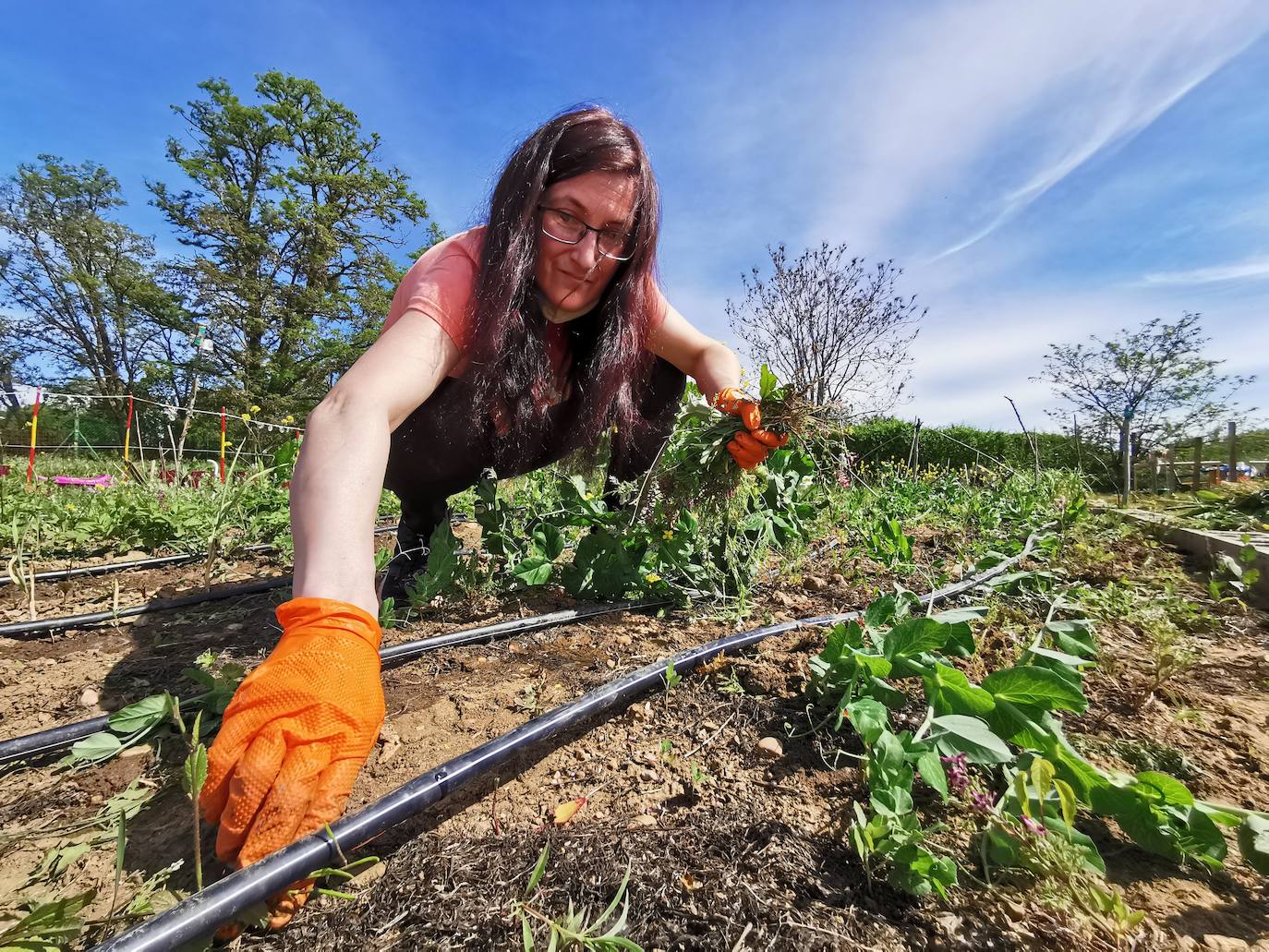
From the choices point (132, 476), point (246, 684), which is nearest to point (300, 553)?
point (246, 684)

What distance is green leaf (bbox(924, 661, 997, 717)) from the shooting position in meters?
0.98

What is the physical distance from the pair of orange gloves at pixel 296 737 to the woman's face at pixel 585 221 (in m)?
1.25

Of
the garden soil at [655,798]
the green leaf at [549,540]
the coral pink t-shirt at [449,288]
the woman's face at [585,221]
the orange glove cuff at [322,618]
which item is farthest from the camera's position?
the green leaf at [549,540]

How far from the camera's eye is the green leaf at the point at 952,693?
3.23ft

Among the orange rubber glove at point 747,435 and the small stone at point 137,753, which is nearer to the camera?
the small stone at point 137,753

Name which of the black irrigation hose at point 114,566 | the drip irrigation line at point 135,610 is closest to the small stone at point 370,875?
the drip irrigation line at point 135,610

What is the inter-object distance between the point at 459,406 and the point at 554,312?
485 millimetres

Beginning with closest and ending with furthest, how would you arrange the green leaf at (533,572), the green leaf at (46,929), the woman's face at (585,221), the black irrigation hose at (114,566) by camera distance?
the green leaf at (46,929) → the woman's face at (585,221) → the green leaf at (533,572) → the black irrigation hose at (114,566)

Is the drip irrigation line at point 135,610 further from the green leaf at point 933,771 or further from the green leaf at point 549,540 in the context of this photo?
the green leaf at point 933,771

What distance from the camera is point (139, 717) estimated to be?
1184mm

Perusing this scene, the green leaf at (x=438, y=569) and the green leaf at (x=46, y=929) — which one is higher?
the green leaf at (x=438, y=569)

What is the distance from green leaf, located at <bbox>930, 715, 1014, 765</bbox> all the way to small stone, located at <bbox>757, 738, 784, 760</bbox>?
0.29 meters

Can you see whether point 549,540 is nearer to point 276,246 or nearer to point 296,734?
point 296,734

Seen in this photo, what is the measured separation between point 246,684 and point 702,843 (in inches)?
32.0
